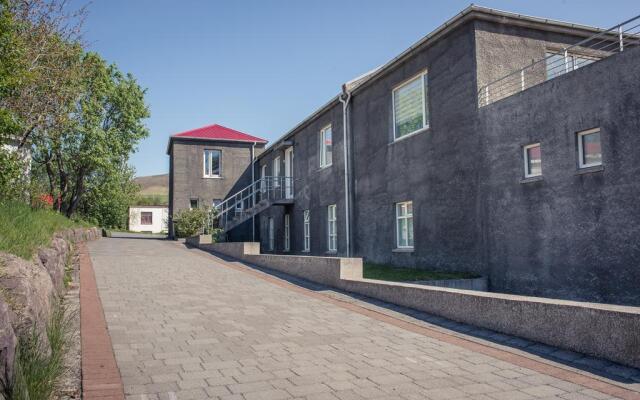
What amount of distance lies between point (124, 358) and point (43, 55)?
6.79 metres

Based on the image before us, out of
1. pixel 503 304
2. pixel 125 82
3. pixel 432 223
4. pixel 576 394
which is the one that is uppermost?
pixel 125 82

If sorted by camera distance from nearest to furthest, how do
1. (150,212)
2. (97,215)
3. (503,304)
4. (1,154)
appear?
(503,304) → (1,154) → (97,215) → (150,212)

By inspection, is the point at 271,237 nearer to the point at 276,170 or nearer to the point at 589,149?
the point at 276,170

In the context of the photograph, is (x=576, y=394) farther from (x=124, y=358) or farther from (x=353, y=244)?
Answer: (x=353, y=244)

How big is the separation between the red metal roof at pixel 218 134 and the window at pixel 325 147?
1326 cm

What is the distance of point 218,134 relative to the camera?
33.7 metres

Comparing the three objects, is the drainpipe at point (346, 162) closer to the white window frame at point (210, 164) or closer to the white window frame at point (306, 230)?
the white window frame at point (306, 230)

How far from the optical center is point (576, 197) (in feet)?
32.0

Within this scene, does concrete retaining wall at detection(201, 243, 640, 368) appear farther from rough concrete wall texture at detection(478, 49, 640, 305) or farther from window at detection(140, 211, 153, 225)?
window at detection(140, 211, 153, 225)

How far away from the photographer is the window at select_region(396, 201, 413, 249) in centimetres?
1461

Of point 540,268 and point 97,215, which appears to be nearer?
point 540,268

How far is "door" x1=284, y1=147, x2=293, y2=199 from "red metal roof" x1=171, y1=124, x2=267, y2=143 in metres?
8.43

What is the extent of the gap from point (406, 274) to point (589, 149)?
4916mm

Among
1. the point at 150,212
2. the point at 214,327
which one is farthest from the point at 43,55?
the point at 150,212
